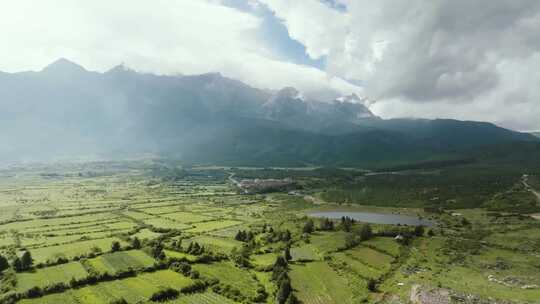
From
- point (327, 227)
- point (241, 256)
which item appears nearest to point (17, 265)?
point (241, 256)

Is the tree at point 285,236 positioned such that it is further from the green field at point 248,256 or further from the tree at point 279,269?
the tree at point 279,269

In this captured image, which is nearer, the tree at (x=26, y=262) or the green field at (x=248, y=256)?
the green field at (x=248, y=256)

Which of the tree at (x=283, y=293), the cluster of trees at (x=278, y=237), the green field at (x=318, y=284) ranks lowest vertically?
the green field at (x=318, y=284)

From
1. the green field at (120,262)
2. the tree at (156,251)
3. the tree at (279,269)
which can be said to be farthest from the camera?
the tree at (156,251)

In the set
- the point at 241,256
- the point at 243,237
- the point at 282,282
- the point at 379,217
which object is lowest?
the point at 379,217

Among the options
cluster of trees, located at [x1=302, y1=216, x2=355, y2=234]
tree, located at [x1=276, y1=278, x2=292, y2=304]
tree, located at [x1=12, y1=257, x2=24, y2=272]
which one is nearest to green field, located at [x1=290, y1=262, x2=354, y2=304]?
tree, located at [x1=276, y1=278, x2=292, y2=304]

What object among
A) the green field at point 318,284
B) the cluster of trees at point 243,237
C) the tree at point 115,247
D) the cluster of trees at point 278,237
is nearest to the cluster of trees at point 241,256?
the cluster of trees at point 243,237

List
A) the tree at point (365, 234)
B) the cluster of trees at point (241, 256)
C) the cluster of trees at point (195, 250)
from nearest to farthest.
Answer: the cluster of trees at point (241, 256) → the cluster of trees at point (195, 250) → the tree at point (365, 234)

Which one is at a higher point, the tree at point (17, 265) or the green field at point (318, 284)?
the tree at point (17, 265)

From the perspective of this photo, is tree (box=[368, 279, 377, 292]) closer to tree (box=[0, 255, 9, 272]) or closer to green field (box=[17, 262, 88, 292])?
green field (box=[17, 262, 88, 292])

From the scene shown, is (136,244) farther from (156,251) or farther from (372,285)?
(372,285)
